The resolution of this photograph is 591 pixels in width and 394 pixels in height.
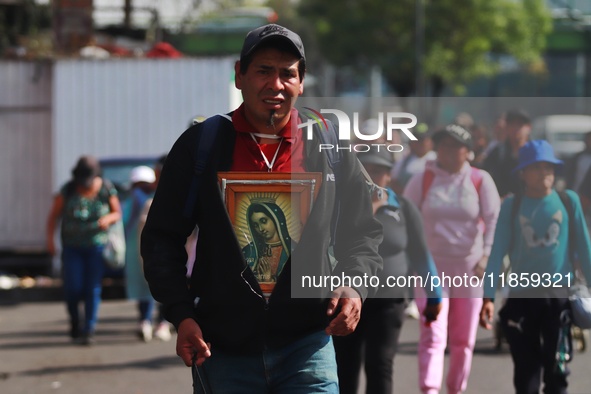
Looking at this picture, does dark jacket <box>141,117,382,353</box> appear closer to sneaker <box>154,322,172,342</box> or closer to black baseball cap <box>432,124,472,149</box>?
black baseball cap <box>432,124,472,149</box>

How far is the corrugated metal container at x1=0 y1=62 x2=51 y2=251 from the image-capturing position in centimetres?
1703

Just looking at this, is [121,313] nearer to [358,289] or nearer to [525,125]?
[525,125]

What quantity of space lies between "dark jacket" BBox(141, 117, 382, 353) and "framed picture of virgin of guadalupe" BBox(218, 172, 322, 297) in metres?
0.03

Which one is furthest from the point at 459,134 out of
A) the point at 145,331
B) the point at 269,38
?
the point at 145,331

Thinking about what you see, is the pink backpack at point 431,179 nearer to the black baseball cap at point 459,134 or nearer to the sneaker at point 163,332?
the black baseball cap at point 459,134

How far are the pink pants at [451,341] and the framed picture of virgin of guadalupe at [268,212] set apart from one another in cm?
279

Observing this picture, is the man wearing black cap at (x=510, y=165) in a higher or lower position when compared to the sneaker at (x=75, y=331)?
higher

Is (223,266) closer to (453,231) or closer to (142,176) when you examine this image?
(453,231)

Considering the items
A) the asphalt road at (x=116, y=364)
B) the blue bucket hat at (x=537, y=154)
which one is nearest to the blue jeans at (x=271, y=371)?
the blue bucket hat at (x=537, y=154)

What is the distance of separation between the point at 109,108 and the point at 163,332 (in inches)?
232

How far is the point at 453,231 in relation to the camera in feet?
23.7

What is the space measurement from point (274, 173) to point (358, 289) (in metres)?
0.48

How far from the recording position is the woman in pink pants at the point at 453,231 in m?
6.88

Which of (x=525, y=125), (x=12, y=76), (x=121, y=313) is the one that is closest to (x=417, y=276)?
(x=525, y=125)
